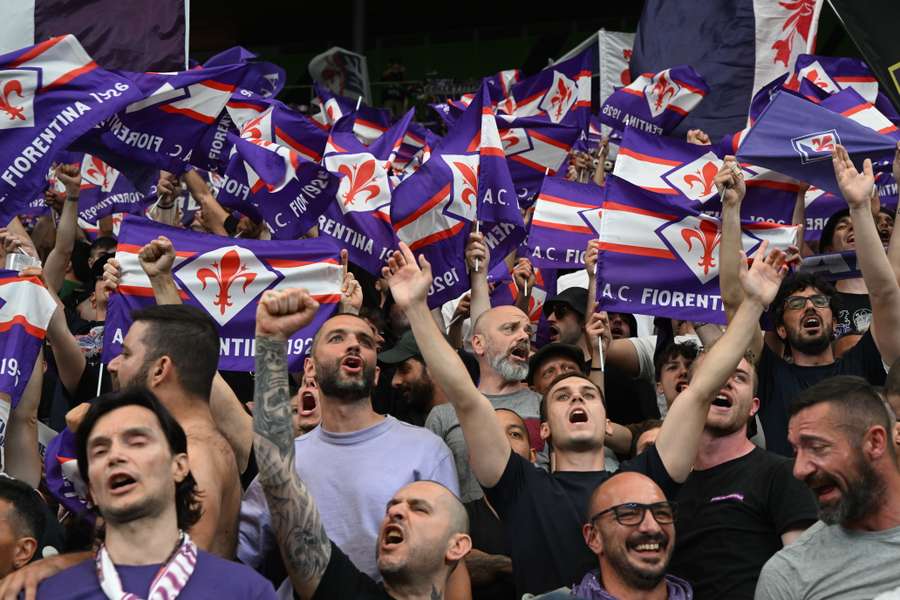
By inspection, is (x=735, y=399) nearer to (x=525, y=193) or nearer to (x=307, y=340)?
(x=307, y=340)

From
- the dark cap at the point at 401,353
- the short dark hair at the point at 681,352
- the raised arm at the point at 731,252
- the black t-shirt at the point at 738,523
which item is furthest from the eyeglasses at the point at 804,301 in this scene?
the dark cap at the point at 401,353

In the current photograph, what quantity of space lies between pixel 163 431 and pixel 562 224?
208 inches

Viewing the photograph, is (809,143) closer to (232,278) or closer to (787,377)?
(787,377)

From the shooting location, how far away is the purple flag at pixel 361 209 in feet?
27.1

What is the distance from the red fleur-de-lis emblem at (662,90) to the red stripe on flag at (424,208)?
2.64m

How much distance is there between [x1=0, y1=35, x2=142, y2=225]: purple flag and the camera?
24.0ft

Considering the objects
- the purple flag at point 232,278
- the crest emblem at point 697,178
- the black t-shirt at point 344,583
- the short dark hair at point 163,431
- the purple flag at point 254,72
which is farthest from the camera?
the purple flag at point 254,72

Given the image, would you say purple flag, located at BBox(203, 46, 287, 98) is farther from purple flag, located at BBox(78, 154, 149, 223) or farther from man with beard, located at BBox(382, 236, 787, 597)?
man with beard, located at BBox(382, 236, 787, 597)

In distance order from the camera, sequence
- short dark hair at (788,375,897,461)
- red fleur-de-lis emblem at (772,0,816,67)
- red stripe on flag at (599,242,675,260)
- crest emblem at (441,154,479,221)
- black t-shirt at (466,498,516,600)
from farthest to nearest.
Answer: red fleur-de-lis emblem at (772,0,816,67)
crest emblem at (441,154,479,221)
red stripe on flag at (599,242,675,260)
black t-shirt at (466,498,516,600)
short dark hair at (788,375,897,461)

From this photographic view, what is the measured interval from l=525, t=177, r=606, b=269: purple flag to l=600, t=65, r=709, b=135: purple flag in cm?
105

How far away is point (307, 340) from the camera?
6820mm

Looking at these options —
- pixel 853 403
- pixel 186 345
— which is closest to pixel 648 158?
pixel 853 403

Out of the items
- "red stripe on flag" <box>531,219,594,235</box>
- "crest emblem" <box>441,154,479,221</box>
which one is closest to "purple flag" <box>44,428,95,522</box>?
"crest emblem" <box>441,154,479,221</box>

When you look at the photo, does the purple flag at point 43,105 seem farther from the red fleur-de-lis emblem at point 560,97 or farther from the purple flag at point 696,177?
the red fleur-de-lis emblem at point 560,97
